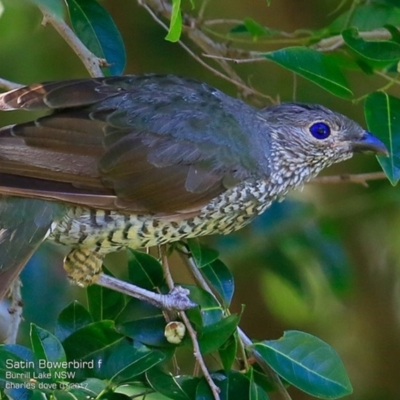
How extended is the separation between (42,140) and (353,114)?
2563mm

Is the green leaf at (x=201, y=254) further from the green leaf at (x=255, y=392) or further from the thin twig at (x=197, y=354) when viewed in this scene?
the green leaf at (x=255, y=392)

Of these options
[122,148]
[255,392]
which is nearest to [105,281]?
[122,148]

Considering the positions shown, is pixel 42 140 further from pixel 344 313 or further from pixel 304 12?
pixel 344 313

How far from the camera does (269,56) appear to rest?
3141 millimetres

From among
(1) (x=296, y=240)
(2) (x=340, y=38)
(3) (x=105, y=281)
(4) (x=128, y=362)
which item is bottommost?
(1) (x=296, y=240)

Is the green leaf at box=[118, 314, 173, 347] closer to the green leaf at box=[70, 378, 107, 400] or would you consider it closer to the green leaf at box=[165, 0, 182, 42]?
the green leaf at box=[70, 378, 107, 400]

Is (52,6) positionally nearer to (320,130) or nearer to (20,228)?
(20,228)

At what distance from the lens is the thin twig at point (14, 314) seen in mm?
3113

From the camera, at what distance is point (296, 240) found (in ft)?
15.4

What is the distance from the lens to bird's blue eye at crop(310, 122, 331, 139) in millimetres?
3697

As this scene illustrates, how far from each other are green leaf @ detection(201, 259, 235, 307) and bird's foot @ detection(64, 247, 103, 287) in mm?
406

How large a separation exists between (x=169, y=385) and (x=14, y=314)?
74 centimetres

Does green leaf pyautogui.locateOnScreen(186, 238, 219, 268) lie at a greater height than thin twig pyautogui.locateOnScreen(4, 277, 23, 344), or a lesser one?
greater

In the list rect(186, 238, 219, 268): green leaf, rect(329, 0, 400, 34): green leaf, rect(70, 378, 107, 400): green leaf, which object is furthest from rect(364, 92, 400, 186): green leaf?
rect(70, 378, 107, 400): green leaf
